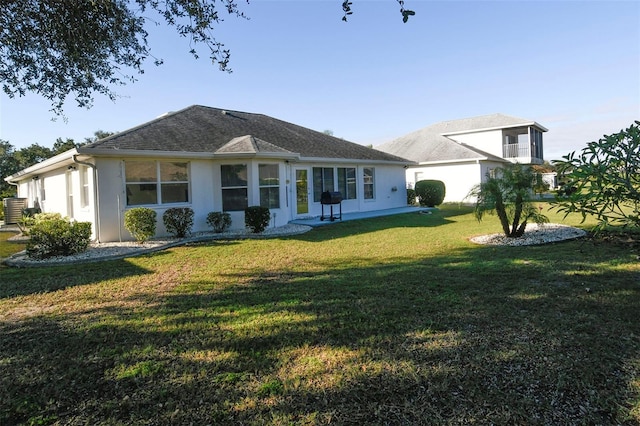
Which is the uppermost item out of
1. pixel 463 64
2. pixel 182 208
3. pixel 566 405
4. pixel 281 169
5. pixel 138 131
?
pixel 463 64

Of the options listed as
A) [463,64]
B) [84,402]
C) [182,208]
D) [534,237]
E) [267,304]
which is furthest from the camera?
[463,64]

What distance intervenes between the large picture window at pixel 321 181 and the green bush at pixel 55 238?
9.11m

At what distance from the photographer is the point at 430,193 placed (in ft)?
70.1

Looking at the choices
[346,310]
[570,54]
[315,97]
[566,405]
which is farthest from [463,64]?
[566,405]

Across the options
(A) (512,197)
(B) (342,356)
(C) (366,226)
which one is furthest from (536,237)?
(B) (342,356)

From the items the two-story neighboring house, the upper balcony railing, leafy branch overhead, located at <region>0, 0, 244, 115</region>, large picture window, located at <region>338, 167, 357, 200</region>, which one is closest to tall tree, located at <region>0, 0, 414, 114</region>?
leafy branch overhead, located at <region>0, 0, 244, 115</region>

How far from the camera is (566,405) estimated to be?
2.62m

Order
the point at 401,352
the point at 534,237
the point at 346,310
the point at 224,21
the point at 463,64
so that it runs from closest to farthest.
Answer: the point at 401,352
the point at 346,310
the point at 224,21
the point at 534,237
the point at 463,64

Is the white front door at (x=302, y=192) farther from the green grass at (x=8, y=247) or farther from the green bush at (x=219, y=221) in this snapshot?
the green grass at (x=8, y=247)

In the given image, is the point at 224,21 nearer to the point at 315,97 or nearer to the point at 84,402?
the point at 84,402

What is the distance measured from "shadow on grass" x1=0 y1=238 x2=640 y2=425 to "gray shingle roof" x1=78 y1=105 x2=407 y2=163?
24.8 ft

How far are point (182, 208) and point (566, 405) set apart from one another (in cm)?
1076

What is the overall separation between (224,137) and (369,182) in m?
7.79

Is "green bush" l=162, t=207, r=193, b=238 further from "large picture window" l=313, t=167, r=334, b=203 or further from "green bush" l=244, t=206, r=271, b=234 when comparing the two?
"large picture window" l=313, t=167, r=334, b=203
